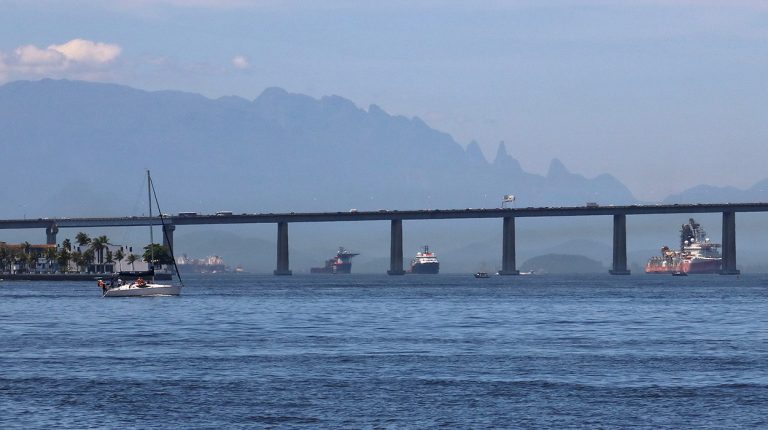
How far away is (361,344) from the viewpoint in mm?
70688

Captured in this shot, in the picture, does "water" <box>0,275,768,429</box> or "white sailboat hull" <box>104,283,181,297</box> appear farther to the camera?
"white sailboat hull" <box>104,283,181,297</box>

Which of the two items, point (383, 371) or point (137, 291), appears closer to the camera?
point (383, 371)

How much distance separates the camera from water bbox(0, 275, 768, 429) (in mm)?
43219

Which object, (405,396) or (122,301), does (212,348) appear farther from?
(122,301)

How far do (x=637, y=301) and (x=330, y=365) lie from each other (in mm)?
81174

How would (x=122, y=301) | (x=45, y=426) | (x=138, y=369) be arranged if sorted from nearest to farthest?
1. (x=45, y=426)
2. (x=138, y=369)
3. (x=122, y=301)

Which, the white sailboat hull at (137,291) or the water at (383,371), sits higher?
the white sailboat hull at (137,291)

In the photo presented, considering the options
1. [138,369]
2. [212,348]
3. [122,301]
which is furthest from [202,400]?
[122,301]

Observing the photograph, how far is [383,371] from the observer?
55938mm

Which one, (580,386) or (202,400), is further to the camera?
(580,386)

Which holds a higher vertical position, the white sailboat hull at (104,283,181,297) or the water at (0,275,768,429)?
the white sailboat hull at (104,283,181,297)

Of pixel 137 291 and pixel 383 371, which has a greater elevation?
pixel 137 291

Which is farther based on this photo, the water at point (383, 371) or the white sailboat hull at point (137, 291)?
the white sailboat hull at point (137, 291)

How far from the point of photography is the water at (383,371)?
43219 millimetres
